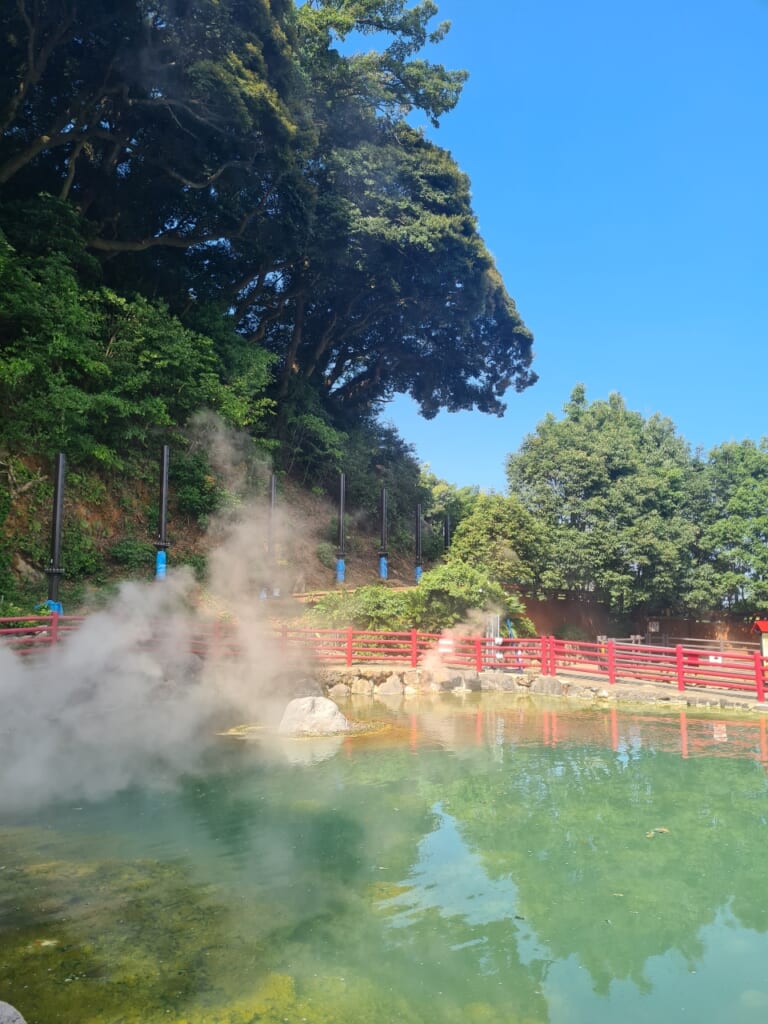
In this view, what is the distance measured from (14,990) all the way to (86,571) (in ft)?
41.8

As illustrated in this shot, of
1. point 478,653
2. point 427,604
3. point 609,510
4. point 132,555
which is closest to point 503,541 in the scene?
point 609,510

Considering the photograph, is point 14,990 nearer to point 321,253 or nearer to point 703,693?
point 703,693

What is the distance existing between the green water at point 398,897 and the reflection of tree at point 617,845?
0.08 feet

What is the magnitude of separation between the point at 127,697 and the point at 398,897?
863 cm

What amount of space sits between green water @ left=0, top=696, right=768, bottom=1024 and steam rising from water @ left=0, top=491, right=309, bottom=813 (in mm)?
1116

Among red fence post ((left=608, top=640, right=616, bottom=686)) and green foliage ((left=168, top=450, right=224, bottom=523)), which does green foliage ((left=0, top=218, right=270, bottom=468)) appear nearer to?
green foliage ((left=168, top=450, right=224, bottom=523))

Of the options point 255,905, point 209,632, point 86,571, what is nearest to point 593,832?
point 255,905

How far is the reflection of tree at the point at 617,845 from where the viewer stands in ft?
14.0

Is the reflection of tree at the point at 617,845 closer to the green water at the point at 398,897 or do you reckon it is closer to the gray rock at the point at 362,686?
the green water at the point at 398,897

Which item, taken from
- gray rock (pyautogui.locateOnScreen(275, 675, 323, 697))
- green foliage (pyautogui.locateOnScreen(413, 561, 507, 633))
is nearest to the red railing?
gray rock (pyautogui.locateOnScreen(275, 675, 323, 697))

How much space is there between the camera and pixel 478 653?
1500 centimetres

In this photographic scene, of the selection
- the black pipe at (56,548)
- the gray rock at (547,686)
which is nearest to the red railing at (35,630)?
the black pipe at (56,548)

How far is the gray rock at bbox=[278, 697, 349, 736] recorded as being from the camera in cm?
1003

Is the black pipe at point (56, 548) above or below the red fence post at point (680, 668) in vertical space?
above
